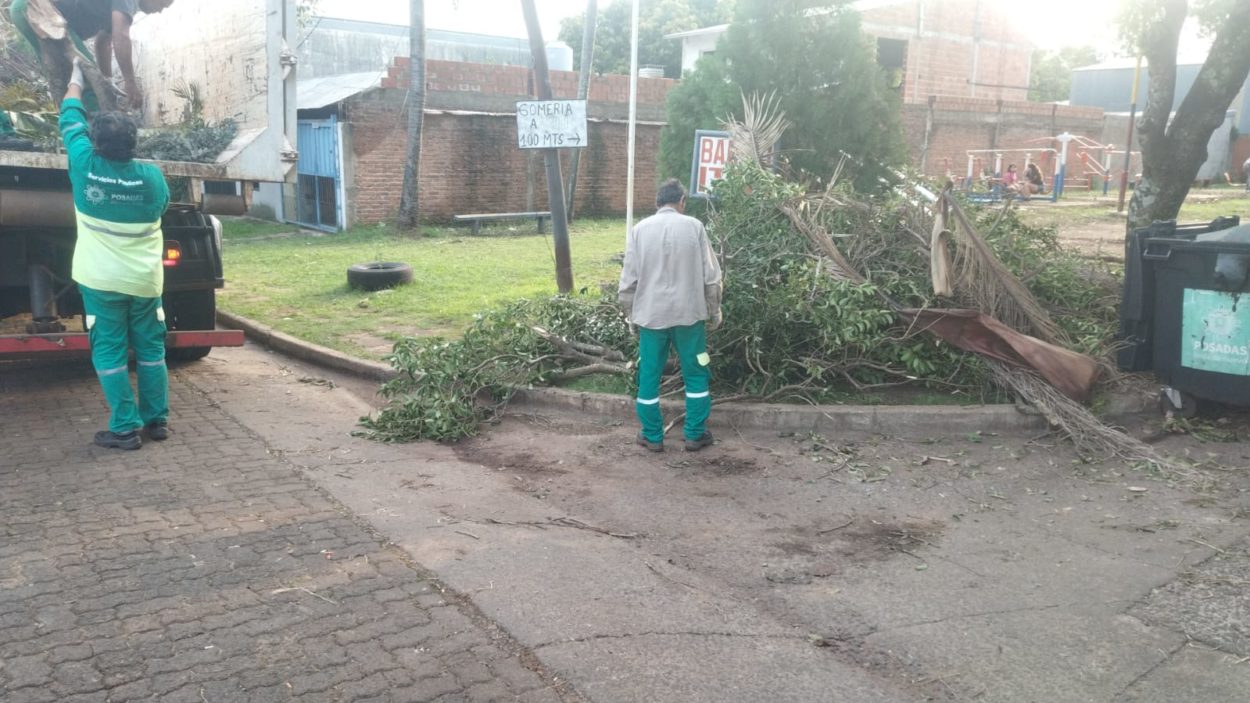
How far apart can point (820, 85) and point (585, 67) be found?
10.5m

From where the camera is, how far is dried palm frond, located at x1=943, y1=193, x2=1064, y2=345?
703 cm

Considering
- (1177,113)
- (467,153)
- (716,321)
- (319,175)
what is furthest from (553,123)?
(319,175)

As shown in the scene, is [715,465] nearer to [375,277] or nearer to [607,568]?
[607,568]

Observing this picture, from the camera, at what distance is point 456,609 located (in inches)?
159

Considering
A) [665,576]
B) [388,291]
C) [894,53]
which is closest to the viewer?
[665,576]

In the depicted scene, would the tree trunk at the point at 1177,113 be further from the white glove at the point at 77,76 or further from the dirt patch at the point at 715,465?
the white glove at the point at 77,76

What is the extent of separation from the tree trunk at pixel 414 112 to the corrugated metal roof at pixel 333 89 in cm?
141

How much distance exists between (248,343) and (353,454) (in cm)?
428

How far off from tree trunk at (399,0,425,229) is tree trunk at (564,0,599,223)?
2.98 metres

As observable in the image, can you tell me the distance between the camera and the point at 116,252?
6.02 m

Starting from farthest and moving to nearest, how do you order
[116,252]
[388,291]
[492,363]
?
[388,291], [492,363], [116,252]

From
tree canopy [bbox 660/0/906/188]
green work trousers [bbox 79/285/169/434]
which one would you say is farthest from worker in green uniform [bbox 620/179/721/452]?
tree canopy [bbox 660/0/906/188]

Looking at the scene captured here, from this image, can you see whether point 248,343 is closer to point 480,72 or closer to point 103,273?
point 103,273

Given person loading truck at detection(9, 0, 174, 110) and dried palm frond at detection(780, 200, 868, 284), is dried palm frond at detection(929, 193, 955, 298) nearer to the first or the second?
dried palm frond at detection(780, 200, 868, 284)
